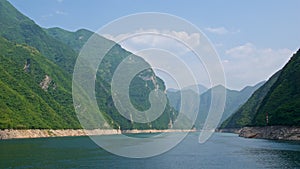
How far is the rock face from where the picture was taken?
411 ft

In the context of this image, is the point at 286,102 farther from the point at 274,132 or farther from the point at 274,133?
the point at 274,133

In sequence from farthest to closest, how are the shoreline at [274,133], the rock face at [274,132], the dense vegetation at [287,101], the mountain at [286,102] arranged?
the mountain at [286,102]
the dense vegetation at [287,101]
the rock face at [274,132]
the shoreline at [274,133]

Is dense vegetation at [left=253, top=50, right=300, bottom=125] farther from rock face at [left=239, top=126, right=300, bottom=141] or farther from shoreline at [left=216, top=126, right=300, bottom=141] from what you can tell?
rock face at [left=239, top=126, right=300, bottom=141]

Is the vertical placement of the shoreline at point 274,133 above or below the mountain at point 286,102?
below

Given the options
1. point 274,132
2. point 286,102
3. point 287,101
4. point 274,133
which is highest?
point 287,101

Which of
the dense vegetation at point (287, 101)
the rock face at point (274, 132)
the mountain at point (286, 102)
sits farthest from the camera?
the mountain at point (286, 102)

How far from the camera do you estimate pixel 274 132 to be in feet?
457

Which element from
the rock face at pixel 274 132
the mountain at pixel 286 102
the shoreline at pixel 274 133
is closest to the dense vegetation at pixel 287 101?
the mountain at pixel 286 102

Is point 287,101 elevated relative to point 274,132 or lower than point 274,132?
elevated

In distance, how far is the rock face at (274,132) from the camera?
125 m

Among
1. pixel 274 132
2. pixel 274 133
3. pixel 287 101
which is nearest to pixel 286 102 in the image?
pixel 287 101

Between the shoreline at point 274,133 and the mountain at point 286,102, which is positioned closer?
the shoreline at point 274,133

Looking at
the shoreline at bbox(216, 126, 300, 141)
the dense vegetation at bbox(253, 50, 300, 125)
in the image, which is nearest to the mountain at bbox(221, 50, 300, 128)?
the dense vegetation at bbox(253, 50, 300, 125)

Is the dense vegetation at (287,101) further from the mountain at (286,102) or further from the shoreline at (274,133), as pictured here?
the shoreline at (274,133)
